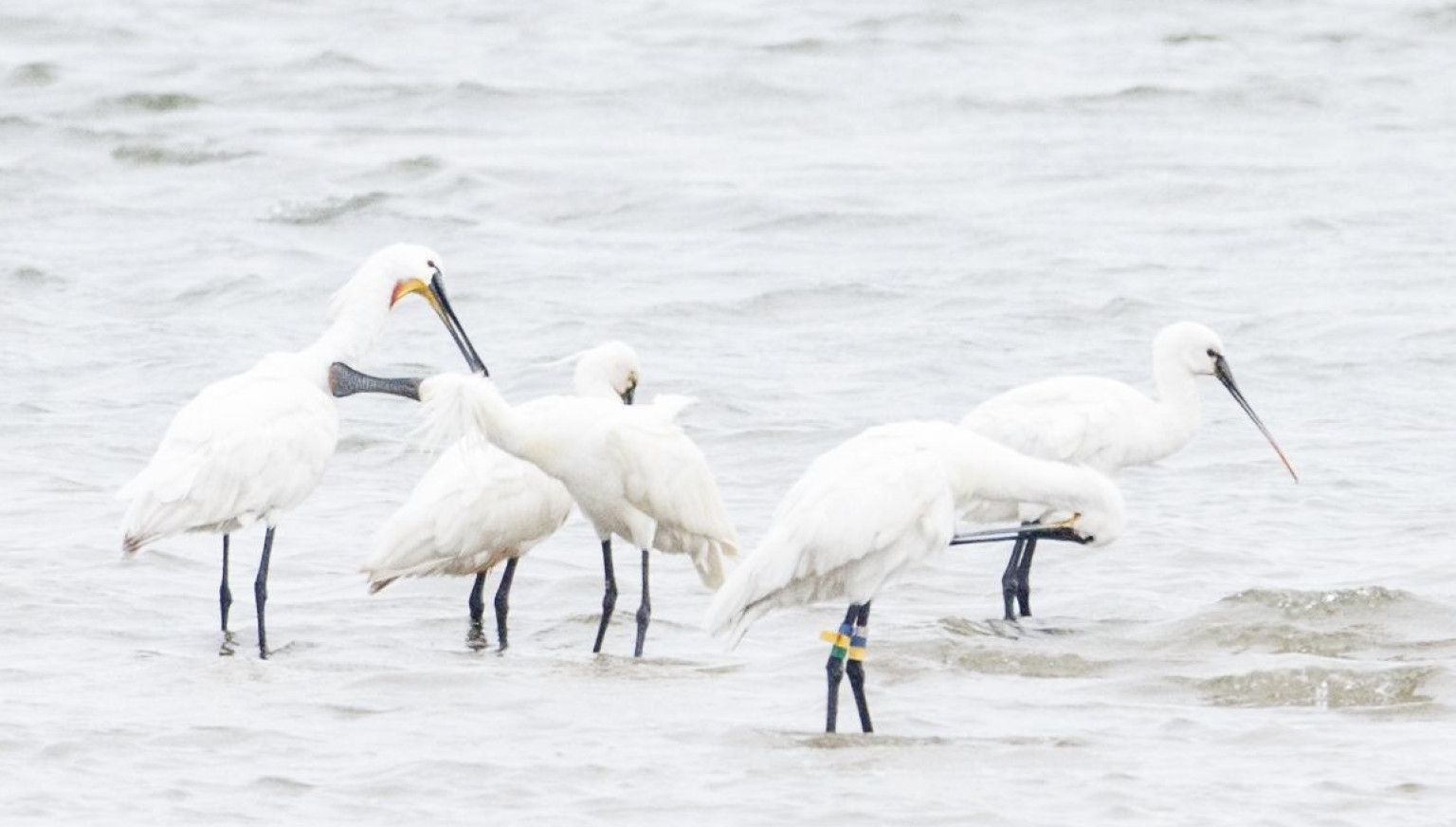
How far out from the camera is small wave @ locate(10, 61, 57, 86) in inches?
1101

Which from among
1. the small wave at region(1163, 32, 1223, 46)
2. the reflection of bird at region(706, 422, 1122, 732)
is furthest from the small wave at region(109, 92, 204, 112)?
the reflection of bird at region(706, 422, 1122, 732)

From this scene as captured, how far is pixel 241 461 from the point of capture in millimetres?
10125

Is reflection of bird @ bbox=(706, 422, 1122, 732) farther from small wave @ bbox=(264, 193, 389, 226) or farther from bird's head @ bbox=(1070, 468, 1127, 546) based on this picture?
small wave @ bbox=(264, 193, 389, 226)

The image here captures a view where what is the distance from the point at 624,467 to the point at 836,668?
1669 mm

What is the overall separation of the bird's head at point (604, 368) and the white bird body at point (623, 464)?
875mm

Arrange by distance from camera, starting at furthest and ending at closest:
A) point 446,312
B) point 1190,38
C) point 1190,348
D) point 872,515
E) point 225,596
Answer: point 1190,38
point 1190,348
point 446,312
point 225,596
point 872,515

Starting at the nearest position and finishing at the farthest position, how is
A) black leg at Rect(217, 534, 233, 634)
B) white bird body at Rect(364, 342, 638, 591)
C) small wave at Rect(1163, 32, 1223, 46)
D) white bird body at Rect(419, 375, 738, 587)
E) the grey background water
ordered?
the grey background water
white bird body at Rect(419, 375, 738, 587)
black leg at Rect(217, 534, 233, 634)
white bird body at Rect(364, 342, 638, 591)
small wave at Rect(1163, 32, 1223, 46)

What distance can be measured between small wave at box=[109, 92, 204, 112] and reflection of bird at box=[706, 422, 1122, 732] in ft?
61.9

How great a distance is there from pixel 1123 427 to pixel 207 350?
736 cm

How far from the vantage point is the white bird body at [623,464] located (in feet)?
A: 32.6

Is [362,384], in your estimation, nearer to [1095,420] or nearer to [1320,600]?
[1095,420]

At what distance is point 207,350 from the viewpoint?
16984 millimetres

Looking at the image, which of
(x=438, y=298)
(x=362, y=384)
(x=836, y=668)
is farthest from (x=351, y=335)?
(x=836, y=668)

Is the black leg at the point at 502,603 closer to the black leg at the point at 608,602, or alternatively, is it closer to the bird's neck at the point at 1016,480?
the black leg at the point at 608,602
